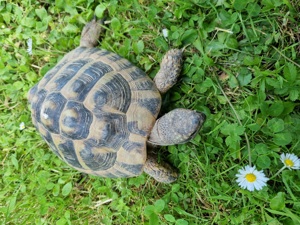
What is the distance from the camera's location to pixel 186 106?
261 centimetres

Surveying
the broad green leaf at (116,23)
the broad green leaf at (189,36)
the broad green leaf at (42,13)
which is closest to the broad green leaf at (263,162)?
the broad green leaf at (189,36)

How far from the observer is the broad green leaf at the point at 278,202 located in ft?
7.06

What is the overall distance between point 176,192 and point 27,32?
195 centimetres

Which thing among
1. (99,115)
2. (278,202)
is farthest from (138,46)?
(278,202)

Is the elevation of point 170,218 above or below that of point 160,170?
below

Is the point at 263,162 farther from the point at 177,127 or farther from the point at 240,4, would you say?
the point at 240,4

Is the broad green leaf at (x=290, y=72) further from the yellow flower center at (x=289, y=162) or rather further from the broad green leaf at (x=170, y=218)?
the broad green leaf at (x=170, y=218)

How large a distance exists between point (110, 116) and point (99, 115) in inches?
2.9

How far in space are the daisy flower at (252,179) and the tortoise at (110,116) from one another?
404 millimetres

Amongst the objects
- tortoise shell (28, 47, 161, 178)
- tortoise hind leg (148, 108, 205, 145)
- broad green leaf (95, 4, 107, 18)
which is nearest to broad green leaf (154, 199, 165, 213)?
tortoise shell (28, 47, 161, 178)

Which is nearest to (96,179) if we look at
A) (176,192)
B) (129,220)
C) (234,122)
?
(129,220)

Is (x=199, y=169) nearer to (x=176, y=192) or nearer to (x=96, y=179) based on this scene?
(x=176, y=192)

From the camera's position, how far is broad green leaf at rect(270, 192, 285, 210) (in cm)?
215

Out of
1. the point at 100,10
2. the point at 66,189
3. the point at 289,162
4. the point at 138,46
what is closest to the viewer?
the point at 289,162
